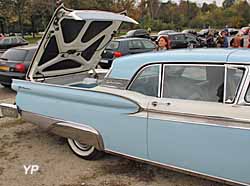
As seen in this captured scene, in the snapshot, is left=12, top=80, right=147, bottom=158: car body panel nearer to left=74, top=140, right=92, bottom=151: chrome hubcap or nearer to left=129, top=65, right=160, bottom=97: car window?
left=129, top=65, right=160, bottom=97: car window

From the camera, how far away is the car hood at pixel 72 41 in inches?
172

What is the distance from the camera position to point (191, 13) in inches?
2758

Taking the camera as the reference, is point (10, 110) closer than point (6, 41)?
Yes

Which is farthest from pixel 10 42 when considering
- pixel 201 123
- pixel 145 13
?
pixel 145 13

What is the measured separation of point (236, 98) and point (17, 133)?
12.7ft

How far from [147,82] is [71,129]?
120 centimetres

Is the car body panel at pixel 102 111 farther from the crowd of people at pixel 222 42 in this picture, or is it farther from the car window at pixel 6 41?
the car window at pixel 6 41

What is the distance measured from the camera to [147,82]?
3.47 metres

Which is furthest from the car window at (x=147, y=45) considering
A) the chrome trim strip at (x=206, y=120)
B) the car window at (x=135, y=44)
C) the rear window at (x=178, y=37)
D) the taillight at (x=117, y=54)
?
the chrome trim strip at (x=206, y=120)

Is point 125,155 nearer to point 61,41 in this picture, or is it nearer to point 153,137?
point 153,137

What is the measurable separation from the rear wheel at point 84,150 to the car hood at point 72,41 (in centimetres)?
128

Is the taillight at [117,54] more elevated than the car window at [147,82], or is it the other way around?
the car window at [147,82]

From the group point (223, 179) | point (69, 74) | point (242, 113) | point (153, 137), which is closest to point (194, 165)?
point (223, 179)

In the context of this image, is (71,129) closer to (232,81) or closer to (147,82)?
(147,82)
